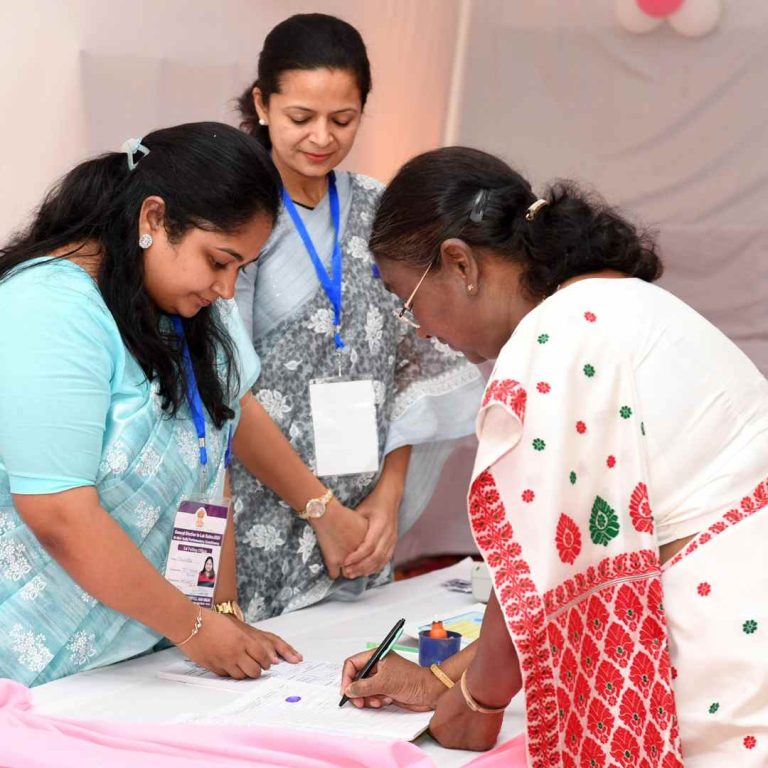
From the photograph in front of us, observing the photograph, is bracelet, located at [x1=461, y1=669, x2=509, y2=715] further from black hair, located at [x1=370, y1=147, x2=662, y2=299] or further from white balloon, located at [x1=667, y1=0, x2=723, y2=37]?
white balloon, located at [x1=667, y1=0, x2=723, y2=37]

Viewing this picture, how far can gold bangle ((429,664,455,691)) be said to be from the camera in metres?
1.53

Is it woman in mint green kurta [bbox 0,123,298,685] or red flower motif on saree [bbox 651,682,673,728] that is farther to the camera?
woman in mint green kurta [bbox 0,123,298,685]

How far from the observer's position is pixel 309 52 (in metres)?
2.18

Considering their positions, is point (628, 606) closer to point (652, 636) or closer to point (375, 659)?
point (652, 636)

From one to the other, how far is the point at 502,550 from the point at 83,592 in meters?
0.67

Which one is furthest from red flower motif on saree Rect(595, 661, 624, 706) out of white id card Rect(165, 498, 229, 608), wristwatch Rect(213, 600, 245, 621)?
wristwatch Rect(213, 600, 245, 621)

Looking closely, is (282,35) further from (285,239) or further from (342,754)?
A: (342,754)

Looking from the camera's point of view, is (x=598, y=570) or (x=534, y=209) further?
(x=534, y=209)

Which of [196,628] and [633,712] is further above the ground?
[633,712]

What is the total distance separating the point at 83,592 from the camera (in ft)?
5.29

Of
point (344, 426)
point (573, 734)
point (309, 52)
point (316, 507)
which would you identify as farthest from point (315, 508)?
point (573, 734)

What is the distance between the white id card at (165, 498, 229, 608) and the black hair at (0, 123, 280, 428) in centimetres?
15

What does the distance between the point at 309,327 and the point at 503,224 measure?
0.75 metres

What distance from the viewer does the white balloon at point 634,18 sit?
4184mm
